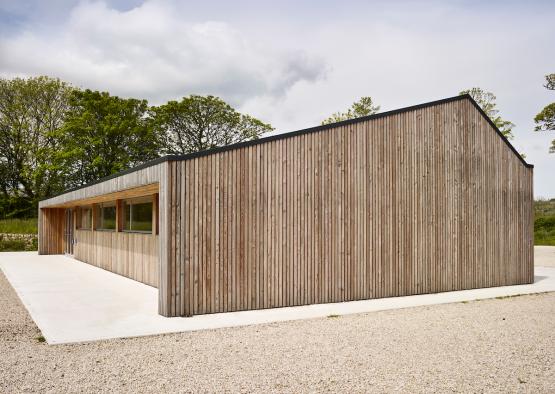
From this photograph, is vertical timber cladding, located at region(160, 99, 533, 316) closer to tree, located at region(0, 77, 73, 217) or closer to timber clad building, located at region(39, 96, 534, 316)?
timber clad building, located at region(39, 96, 534, 316)

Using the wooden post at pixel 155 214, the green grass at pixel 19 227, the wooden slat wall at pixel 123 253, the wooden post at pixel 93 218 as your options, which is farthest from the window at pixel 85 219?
the green grass at pixel 19 227

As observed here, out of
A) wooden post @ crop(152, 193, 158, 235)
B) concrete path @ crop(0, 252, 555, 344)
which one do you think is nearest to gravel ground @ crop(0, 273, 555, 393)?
concrete path @ crop(0, 252, 555, 344)

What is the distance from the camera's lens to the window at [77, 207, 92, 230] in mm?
17381

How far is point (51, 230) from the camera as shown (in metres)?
21.3

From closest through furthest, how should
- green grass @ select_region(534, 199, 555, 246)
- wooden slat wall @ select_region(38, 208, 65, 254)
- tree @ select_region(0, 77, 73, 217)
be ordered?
1. wooden slat wall @ select_region(38, 208, 65, 254)
2. green grass @ select_region(534, 199, 555, 246)
3. tree @ select_region(0, 77, 73, 217)

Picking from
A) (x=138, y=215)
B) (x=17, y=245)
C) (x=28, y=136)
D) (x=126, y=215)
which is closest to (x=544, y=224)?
(x=126, y=215)

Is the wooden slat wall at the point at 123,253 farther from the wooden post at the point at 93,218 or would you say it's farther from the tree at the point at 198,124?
the tree at the point at 198,124

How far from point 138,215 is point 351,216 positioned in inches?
216

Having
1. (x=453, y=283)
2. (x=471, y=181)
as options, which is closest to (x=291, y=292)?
(x=453, y=283)

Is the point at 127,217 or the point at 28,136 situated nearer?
the point at 127,217

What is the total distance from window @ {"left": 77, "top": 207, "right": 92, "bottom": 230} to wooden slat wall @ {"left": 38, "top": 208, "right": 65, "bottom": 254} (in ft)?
10.2

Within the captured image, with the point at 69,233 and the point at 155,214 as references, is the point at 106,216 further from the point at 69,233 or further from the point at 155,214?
the point at 69,233

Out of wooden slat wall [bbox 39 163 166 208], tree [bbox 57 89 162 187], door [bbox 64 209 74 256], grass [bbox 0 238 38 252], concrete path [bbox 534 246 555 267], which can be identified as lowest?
concrete path [bbox 534 246 555 267]

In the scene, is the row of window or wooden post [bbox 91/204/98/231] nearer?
the row of window
